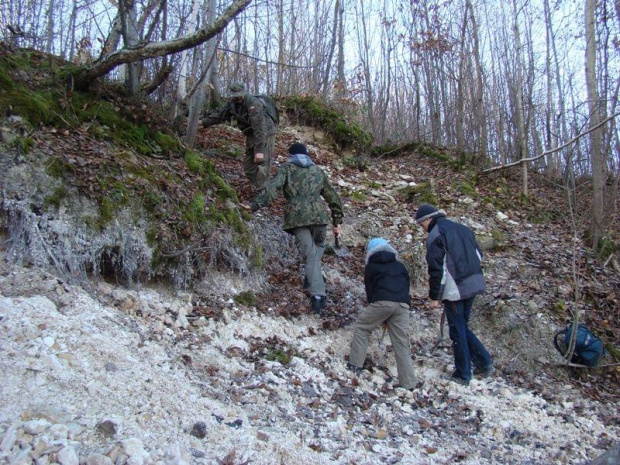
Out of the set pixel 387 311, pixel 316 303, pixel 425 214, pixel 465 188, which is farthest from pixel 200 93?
pixel 465 188

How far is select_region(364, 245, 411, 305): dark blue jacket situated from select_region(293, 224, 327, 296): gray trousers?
90 centimetres

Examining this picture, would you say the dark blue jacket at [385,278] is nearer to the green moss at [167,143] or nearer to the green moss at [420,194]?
the green moss at [167,143]

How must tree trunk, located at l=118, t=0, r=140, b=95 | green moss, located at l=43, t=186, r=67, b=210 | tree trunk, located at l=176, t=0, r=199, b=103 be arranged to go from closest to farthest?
1. green moss, located at l=43, t=186, r=67, b=210
2. tree trunk, located at l=118, t=0, r=140, b=95
3. tree trunk, located at l=176, t=0, r=199, b=103

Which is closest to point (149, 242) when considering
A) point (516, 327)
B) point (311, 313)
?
point (311, 313)

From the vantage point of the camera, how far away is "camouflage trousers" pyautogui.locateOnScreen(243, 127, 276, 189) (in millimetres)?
7555

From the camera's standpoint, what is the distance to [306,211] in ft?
19.7

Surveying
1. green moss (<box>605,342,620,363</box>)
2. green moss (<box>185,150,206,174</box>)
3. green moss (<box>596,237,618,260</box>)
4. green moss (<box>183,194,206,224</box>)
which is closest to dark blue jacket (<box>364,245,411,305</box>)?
green moss (<box>183,194,206,224</box>)

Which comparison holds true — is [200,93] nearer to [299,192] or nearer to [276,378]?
[299,192]

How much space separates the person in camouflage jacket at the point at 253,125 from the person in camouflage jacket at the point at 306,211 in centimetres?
121

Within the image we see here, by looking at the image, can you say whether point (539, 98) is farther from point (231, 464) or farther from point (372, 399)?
point (231, 464)

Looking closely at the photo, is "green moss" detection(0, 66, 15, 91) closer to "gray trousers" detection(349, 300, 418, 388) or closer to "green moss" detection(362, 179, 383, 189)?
"gray trousers" detection(349, 300, 418, 388)

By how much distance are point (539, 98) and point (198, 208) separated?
53.8 feet

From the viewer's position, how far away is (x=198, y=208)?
5.62 meters

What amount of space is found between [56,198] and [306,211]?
2.89m
